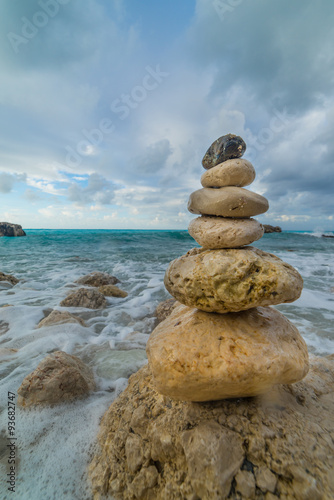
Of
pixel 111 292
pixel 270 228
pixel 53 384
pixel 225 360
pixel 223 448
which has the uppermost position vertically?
pixel 270 228

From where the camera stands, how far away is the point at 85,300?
8.21 meters

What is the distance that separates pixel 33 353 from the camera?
482cm

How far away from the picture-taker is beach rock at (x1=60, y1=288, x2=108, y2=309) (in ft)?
26.6

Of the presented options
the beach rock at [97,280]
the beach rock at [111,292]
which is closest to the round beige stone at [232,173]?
the beach rock at [111,292]

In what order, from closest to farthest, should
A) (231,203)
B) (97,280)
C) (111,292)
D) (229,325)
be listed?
(229,325)
(231,203)
(111,292)
(97,280)

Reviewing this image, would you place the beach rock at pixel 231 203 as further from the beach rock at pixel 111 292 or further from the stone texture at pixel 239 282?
the beach rock at pixel 111 292

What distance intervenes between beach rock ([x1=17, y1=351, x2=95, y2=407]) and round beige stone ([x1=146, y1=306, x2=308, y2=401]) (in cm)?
192

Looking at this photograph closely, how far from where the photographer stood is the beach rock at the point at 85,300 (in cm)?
810

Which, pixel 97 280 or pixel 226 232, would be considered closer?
pixel 226 232

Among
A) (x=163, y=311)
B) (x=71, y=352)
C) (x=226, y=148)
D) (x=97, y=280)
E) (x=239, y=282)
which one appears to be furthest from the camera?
(x=97, y=280)

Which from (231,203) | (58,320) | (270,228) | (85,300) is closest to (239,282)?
(231,203)

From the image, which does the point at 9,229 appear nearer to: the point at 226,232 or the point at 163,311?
the point at 163,311

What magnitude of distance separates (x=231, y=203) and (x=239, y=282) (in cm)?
108

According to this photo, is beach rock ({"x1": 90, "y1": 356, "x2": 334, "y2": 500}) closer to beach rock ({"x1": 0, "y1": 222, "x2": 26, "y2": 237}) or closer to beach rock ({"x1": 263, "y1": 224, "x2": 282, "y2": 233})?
beach rock ({"x1": 0, "y1": 222, "x2": 26, "y2": 237})
